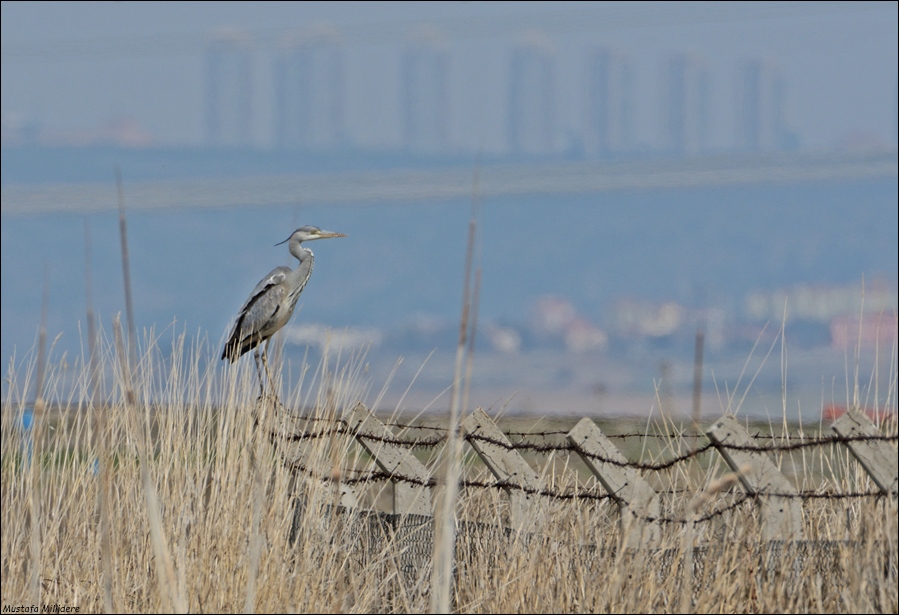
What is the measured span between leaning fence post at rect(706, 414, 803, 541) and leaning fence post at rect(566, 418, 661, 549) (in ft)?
1.10

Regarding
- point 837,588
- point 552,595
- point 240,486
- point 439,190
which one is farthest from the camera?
point 439,190

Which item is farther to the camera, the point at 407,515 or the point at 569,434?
the point at 407,515

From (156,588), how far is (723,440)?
Result: 6.33 feet

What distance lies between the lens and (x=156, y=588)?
162 inches

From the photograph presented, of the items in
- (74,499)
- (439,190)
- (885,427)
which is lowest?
(74,499)

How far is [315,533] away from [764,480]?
61.8 inches

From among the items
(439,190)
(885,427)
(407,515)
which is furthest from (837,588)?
(439,190)

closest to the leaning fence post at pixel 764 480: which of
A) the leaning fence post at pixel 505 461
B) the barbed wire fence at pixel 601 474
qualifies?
the barbed wire fence at pixel 601 474

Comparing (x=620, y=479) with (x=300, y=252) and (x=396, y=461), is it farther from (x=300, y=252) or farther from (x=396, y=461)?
(x=300, y=252)

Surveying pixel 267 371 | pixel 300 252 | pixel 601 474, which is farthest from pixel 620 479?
pixel 300 252

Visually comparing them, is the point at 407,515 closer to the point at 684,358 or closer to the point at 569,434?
the point at 569,434

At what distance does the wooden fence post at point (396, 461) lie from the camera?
4566 millimetres

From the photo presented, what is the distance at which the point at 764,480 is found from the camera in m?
3.72

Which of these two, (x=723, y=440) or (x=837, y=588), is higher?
(x=723, y=440)
